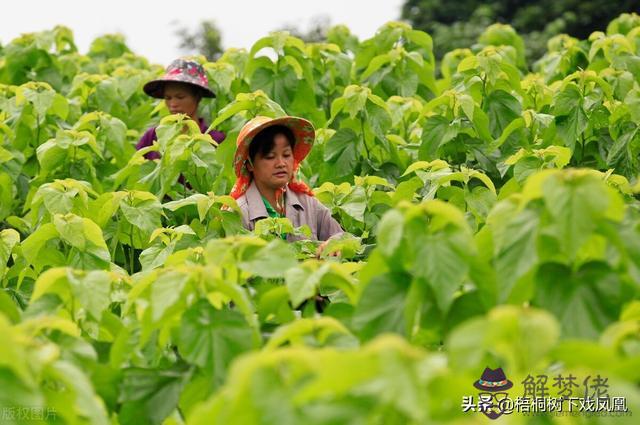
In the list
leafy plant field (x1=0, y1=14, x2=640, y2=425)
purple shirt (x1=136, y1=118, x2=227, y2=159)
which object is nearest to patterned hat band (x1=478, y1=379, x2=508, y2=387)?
leafy plant field (x1=0, y1=14, x2=640, y2=425)

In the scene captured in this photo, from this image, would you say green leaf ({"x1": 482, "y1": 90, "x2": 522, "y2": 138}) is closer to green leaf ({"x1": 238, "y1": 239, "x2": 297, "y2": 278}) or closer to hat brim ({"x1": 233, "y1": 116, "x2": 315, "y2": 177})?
hat brim ({"x1": 233, "y1": 116, "x2": 315, "y2": 177})

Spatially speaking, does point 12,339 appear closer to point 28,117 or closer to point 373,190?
point 373,190

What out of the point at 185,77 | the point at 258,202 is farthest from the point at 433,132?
the point at 185,77

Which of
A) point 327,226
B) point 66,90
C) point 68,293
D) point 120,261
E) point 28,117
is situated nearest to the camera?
point 68,293

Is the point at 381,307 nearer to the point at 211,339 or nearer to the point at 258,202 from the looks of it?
the point at 211,339

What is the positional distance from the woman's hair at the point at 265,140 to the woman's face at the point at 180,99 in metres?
1.26

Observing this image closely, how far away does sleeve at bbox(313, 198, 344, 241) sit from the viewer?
4.06 metres

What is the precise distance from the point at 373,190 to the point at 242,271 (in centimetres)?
177

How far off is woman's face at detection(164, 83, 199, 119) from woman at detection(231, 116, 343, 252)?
1231 mm

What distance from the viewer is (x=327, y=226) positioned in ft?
13.3

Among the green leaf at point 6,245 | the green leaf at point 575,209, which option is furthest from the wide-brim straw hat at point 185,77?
the green leaf at point 575,209

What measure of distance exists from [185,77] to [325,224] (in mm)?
1475

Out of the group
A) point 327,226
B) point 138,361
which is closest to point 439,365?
point 138,361

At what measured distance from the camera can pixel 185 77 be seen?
17.1 feet
